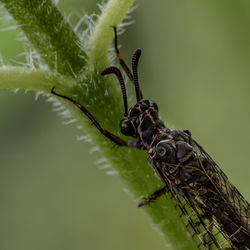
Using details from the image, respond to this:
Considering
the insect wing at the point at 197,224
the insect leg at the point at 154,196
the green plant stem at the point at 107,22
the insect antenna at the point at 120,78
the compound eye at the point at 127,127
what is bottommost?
the insect wing at the point at 197,224

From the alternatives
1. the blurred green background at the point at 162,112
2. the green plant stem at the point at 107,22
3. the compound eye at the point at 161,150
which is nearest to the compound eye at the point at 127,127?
the compound eye at the point at 161,150

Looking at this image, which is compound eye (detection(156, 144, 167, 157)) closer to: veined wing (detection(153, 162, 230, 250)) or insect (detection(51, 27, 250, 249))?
insect (detection(51, 27, 250, 249))

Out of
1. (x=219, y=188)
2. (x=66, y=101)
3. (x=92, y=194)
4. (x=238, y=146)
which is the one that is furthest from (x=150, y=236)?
(x=66, y=101)

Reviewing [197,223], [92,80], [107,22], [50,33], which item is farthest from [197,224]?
[50,33]

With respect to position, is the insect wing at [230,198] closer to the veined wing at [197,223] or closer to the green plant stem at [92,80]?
the veined wing at [197,223]

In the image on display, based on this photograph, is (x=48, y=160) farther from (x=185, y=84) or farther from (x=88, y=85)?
(x=88, y=85)

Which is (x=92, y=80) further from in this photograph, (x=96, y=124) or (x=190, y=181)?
(x=190, y=181)
